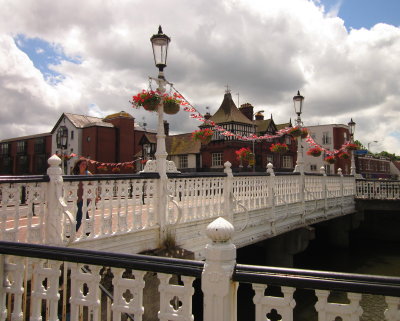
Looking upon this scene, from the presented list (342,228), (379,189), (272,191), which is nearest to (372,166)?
(379,189)

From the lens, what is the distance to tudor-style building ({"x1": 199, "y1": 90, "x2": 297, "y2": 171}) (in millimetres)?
37625

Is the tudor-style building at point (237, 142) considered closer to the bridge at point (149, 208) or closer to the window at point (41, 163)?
the bridge at point (149, 208)

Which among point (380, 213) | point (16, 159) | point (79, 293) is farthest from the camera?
point (16, 159)

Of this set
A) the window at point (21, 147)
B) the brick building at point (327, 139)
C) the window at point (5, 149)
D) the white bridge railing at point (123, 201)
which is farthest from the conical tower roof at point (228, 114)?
the window at point (5, 149)

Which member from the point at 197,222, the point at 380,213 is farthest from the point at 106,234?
the point at 380,213

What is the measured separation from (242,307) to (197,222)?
4.42 m

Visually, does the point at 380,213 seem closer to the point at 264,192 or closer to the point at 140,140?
the point at 264,192

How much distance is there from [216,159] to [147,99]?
3253cm

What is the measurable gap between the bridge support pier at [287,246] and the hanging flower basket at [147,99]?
296 inches

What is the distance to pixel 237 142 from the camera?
3762 cm

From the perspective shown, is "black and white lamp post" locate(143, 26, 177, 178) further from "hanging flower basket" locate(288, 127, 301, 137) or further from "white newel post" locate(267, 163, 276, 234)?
"hanging flower basket" locate(288, 127, 301, 137)

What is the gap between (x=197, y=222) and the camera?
7.02 m

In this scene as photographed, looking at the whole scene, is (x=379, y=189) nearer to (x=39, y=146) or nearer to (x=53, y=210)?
(x=53, y=210)

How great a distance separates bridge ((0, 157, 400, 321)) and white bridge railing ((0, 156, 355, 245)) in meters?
0.02
